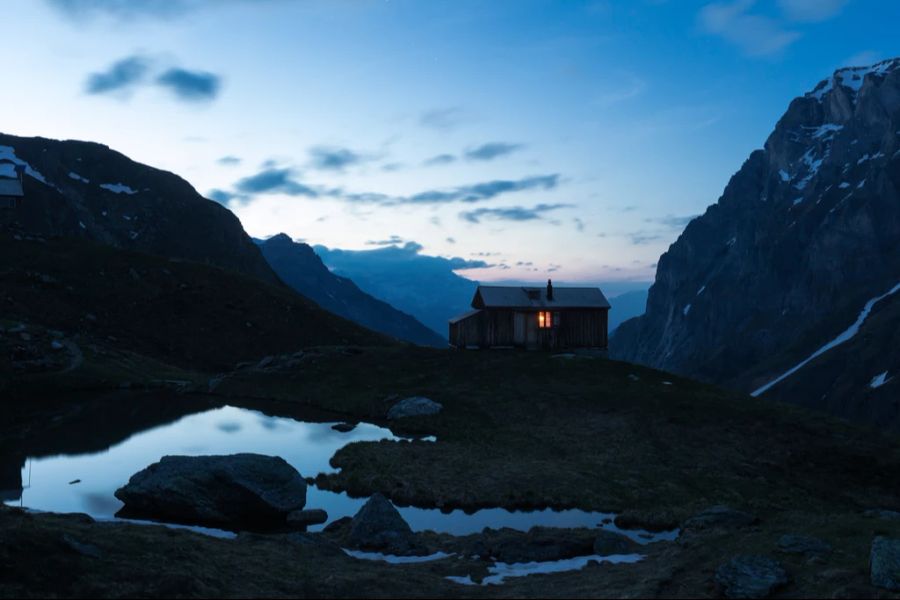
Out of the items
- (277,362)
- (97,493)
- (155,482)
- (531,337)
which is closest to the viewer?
(155,482)

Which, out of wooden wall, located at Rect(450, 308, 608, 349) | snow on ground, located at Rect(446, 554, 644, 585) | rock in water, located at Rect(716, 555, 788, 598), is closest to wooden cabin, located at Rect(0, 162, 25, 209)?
wooden wall, located at Rect(450, 308, 608, 349)

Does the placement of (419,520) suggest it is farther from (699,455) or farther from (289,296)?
(289,296)

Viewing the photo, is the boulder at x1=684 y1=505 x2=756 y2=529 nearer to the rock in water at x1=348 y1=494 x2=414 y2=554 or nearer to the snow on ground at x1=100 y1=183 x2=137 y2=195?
the rock in water at x1=348 y1=494 x2=414 y2=554

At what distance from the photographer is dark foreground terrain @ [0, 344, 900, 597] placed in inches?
551

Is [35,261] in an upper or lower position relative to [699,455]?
upper

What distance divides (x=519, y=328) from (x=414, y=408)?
2415 centimetres

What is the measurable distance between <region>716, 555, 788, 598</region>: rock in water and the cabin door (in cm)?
4931

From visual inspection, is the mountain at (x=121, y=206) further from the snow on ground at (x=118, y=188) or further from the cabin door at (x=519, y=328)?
the cabin door at (x=519, y=328)

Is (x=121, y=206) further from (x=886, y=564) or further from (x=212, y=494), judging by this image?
(x=886, y=564)

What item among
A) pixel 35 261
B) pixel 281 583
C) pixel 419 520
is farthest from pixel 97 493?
pixel 35 261

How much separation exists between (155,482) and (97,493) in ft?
12.7

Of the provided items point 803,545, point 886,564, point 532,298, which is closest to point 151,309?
point 532,298

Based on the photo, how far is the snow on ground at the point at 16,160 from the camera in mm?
145163

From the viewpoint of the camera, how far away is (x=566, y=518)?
78.5 feet
